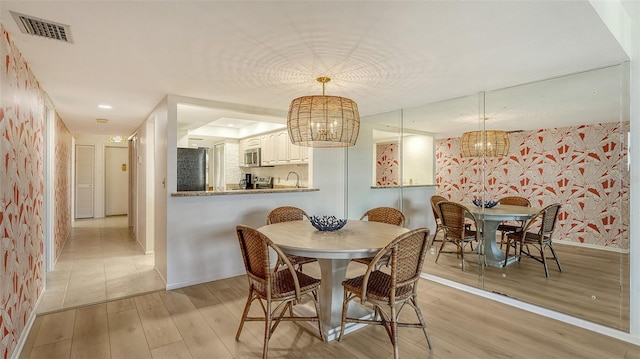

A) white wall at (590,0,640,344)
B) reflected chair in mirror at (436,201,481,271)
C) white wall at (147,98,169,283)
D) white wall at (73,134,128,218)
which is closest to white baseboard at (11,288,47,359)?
white wall at (147,98,169,283)

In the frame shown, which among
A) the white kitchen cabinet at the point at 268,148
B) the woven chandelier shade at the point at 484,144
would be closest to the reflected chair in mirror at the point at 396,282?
the woven chandelier shade at the point at 484,144

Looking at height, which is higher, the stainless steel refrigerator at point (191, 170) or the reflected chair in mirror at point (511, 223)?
the stainless steel refrigerator at point (191, 170)

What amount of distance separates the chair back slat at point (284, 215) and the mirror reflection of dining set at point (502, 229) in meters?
1.83

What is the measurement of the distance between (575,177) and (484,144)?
0.86 meters

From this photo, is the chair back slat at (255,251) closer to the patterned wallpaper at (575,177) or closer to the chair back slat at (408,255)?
the chair back slat at (408,255)

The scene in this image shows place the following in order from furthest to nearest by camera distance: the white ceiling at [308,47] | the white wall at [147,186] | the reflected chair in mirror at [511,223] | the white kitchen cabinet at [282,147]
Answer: the white kitchen cabinet at [282,147] < the white wall at [147,186] < the reflected chair in mirror at [511,223] < the white ceiling at [308,47]

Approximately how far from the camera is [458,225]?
12.3 feet

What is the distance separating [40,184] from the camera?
10.1ft

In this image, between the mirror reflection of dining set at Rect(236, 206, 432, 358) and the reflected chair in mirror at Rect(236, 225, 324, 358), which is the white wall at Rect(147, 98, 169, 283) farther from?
the reflected chair in mirror at Rect(236, 225, 324, 358)

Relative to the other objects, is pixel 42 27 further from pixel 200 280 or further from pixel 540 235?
pixel 540 235

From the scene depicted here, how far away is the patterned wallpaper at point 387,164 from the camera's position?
14.6 feet

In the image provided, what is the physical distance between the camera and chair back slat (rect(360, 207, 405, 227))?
3230 millimetres

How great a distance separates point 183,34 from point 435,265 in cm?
373

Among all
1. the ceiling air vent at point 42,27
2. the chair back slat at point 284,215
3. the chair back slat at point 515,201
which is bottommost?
the chair back slat at point 284,215
